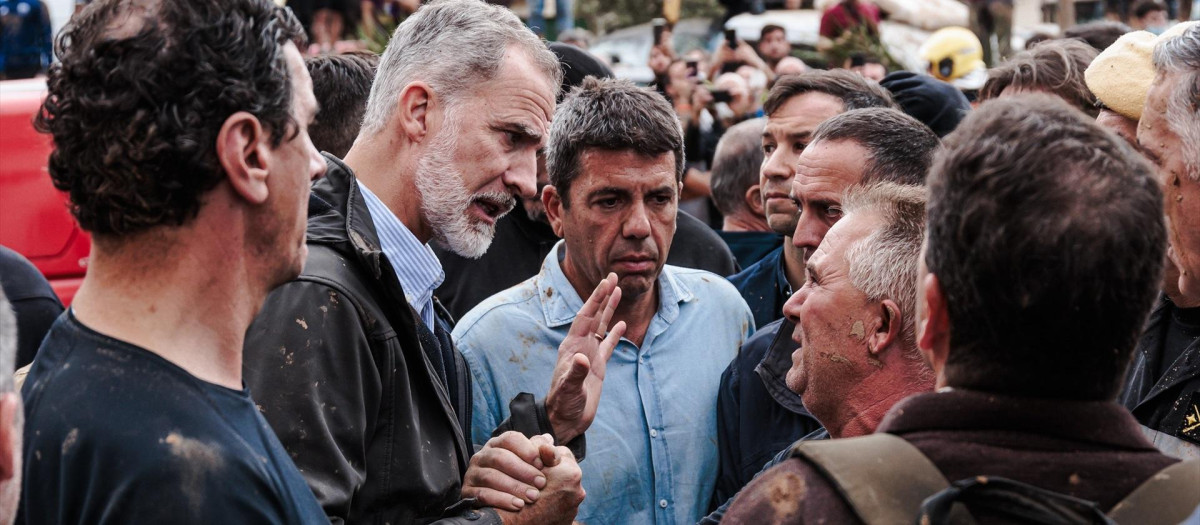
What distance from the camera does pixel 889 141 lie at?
11.6ft

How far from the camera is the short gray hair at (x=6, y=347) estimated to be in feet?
4.36

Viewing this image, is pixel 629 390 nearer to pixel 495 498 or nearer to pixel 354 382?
pixel 495 498

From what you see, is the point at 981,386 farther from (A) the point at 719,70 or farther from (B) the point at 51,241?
(A) the point at 719,70

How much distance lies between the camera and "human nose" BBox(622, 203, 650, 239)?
3436 millimetres

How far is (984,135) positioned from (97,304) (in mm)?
1224

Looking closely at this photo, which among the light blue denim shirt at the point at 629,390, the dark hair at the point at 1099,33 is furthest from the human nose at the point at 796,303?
the dark hair at the point at 1099,33

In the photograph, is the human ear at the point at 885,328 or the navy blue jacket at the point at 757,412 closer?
the human ear at the point at 885,328

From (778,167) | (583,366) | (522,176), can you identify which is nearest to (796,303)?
(583,366)

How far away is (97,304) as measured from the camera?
5.27 feet

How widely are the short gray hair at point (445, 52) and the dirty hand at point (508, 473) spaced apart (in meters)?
0.88

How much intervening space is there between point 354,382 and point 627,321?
57.1 inches

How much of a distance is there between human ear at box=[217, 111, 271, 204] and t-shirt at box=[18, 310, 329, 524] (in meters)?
0.27

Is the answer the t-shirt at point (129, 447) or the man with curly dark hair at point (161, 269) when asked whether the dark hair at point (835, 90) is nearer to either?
the man with curly dark hair at point (161, 269)

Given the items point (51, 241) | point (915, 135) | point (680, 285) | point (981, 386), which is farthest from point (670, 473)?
point (51, 241)
